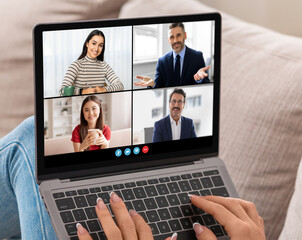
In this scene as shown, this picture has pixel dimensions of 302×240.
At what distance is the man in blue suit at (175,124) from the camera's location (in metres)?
0.87

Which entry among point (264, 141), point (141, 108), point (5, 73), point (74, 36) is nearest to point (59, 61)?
point (74, 36)

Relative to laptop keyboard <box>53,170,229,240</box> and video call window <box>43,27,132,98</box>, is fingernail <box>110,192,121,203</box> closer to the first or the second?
laptop keyboard <box>53,170,229,240</box>

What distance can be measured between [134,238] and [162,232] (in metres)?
0.08

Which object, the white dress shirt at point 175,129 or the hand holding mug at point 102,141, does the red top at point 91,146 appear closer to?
the hand holding mug at point 102,141

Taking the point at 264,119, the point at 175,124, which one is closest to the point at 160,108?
the point at 175,124

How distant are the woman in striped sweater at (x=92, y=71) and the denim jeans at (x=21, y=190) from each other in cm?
25

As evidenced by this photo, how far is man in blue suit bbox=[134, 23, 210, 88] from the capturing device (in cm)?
85

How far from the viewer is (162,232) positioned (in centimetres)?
81

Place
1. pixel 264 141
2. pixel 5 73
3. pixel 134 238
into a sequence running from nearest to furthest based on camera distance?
pixel 134 238
pixel 264 141
pixel 5 73

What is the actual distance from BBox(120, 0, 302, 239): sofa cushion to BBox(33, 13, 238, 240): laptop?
0.17 m

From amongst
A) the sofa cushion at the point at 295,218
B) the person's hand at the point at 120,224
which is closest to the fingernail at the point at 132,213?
the person's hand at the point at 120,224

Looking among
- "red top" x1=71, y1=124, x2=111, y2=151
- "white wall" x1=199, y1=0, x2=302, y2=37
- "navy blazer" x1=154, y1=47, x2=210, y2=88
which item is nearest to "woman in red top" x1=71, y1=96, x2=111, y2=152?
"red top" x1=71, y1=124, x2=111, y2=151

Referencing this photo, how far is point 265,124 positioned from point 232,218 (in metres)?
0.32

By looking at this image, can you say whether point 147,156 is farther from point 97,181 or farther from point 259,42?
point 259,42
